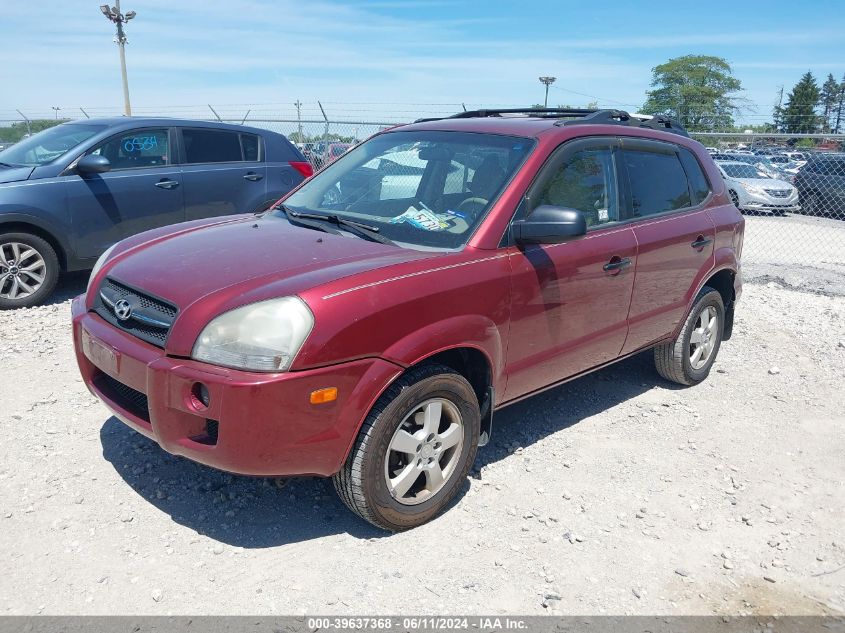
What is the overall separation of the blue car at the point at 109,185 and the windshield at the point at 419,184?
10.6 feet

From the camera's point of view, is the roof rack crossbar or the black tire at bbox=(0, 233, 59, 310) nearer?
the roof rack crossbar

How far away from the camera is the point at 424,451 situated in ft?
10.6

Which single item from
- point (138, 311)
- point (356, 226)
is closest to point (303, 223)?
point (356, 226)

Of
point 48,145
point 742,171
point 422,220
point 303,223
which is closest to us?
point 422,220

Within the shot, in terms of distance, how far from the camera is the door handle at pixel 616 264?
4036mm

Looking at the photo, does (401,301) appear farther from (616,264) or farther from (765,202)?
(765,202)

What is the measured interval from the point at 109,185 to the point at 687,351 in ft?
17.6

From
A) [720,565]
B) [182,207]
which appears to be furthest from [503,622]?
[182,207]

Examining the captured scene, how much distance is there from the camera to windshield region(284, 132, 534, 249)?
3.54 metres

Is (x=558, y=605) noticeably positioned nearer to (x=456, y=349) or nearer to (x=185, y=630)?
(x=456, y=349)

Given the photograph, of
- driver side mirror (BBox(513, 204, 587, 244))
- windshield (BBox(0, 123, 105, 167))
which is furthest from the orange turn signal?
windshield (BBox(0, 123, 105, 167))

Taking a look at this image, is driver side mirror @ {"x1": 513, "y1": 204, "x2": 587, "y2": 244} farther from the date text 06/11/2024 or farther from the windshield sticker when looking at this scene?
the date text 06/11/2024

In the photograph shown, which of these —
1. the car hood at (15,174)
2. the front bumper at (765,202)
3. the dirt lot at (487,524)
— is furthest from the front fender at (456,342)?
the front bumper at (765,202)

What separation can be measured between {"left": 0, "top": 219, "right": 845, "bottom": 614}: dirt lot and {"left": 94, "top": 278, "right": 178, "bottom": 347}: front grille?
896 mm
